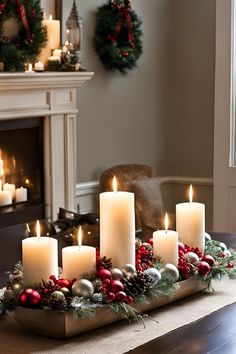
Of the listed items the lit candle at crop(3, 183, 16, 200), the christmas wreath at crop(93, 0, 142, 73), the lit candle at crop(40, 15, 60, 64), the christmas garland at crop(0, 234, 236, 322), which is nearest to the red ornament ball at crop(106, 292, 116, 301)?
the christmas garland at crop(0, 234, 236, 322)

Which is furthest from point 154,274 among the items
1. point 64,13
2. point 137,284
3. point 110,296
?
Result: point 64,13

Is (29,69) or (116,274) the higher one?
(29,69)

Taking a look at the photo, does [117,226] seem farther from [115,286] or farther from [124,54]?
[124,54]

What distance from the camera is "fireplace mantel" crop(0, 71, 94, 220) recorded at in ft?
17.1

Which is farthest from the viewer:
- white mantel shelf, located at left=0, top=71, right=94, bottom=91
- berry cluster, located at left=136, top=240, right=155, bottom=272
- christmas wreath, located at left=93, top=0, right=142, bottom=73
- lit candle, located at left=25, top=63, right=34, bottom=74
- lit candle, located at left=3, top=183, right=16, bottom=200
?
christmas wreath, located at left=93, top=0, right=142, bottom=73

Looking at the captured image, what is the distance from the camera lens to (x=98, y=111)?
5.88m

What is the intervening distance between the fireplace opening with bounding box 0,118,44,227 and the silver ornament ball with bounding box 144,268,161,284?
126 inches

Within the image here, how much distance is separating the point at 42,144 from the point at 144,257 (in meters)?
3.39

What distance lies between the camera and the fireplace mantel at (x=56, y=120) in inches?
206

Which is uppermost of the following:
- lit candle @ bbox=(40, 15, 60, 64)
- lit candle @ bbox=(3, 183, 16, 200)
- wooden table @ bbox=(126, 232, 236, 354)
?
lit candle @ bbox=(40, 15, 60, 64)

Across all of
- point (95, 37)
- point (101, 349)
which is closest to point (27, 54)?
point (95, 37)

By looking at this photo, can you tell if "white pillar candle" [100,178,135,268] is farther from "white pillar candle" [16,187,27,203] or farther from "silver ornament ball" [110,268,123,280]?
"white pillar candle" [16,187,27,203]

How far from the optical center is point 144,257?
2.17m

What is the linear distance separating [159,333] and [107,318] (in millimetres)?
131
